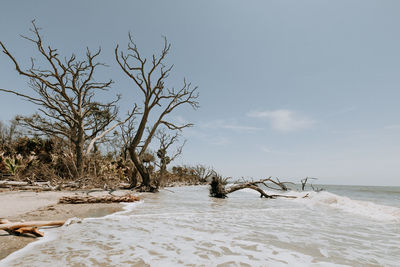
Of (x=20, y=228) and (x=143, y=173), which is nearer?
→ (x=20, y=228)

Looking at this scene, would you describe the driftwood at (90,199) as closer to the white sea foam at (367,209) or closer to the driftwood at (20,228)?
the driftwood at (20,228)

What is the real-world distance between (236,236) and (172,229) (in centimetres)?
135

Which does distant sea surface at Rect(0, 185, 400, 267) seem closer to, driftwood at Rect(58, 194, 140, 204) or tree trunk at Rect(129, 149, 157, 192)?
driftwood at Rect(58, 194, 140, 204)

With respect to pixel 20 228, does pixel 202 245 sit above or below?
below

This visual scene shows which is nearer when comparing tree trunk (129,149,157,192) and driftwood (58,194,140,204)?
driftwood (58,194,140,204)

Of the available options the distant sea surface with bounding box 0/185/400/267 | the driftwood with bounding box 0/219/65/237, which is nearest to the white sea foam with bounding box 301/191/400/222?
the distant sea surface with bounding box 0/185/400/267

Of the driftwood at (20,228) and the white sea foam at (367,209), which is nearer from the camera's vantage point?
the driftwood at (20,228)

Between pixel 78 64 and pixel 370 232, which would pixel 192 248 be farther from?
pixel 78 64

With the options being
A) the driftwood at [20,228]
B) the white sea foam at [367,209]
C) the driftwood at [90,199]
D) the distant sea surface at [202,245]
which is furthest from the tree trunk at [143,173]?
the white sea foam at [367,209]

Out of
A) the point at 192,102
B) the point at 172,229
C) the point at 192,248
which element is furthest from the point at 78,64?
the point at 192,248

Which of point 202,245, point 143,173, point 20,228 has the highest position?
point 143,173

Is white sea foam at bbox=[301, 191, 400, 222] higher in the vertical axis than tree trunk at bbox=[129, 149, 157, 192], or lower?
lower

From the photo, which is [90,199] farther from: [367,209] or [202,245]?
[367,209]

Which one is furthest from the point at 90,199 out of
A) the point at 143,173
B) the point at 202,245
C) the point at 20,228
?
the point at 143,173
